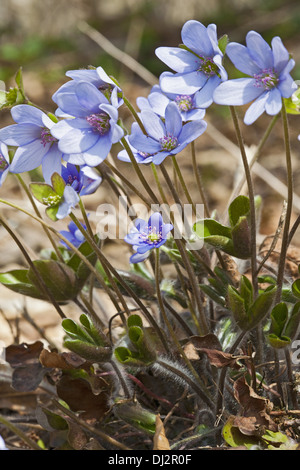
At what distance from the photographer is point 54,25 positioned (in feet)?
14.4

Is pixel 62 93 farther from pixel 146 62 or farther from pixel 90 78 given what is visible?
pixel 146 62

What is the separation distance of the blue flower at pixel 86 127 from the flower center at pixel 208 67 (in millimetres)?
170

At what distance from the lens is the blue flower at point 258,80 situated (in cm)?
87

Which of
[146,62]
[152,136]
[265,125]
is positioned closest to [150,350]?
[152,136]

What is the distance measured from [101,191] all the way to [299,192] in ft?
2.89

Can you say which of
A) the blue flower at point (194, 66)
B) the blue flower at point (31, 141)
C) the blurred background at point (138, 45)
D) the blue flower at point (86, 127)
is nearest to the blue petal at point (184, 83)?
the blue flower at point (194, 66)

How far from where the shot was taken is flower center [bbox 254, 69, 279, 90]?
0.91 m

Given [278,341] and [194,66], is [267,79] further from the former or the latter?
[278,341]

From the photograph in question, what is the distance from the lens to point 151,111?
0.99 m

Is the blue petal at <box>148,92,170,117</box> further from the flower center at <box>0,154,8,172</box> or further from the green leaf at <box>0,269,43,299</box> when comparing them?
the green leaf at <box>0,269,43,299</box>

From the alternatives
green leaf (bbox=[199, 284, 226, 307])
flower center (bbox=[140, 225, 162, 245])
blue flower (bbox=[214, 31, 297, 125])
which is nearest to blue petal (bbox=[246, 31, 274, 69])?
blue flower (bbox=[214, 31, 297, 125])

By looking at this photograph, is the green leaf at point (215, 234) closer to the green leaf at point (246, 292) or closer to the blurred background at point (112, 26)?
the green leaf at point (246, 292)

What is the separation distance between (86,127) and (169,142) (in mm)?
139

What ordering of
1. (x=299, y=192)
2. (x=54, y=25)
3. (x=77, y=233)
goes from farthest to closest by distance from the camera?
(x=54, y=25), (x=299, y=192), (x=77, y=233)
